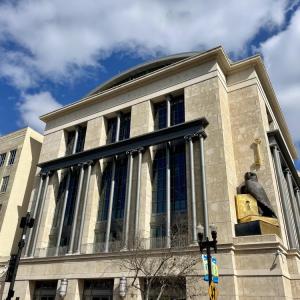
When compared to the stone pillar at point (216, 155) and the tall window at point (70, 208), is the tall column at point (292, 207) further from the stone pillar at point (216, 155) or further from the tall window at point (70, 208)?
the tall window at point (70, 208)

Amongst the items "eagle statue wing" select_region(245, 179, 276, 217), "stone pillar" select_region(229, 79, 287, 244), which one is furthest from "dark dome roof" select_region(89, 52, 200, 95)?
"eagle statue wing" select_region(245, 179, 276, 217)

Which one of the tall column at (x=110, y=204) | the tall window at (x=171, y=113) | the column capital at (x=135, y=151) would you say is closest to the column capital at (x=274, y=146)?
the tall window at (x=171, y=113)

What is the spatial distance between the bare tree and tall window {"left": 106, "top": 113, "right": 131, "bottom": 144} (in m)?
12.6

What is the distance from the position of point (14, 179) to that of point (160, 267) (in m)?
25.5

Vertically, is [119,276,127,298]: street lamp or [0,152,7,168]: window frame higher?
[0,152,7,168]: window frame

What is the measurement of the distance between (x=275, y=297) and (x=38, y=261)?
1956 cm

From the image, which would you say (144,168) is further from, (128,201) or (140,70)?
(140,70)

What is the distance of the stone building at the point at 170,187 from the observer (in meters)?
21.0

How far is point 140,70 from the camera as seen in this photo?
120ft

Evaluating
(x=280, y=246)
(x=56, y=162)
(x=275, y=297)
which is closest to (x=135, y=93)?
(x=56, y=162)

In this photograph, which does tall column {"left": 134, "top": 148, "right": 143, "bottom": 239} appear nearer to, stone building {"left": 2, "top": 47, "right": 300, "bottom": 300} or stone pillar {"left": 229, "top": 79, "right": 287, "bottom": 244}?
stone building {"left": 2, "top": 47, "right": 300, "bottom": 300}

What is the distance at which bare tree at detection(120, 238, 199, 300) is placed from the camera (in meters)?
19.8

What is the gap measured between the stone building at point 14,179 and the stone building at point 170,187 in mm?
5237

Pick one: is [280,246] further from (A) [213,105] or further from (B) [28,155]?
(B) [28,155]
